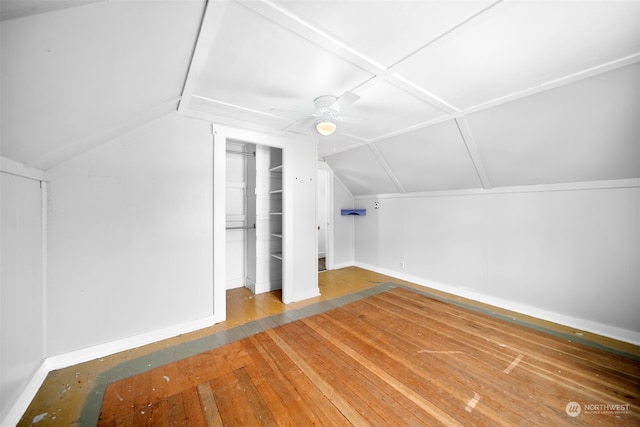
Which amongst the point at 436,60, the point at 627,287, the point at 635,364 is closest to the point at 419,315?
the point at 635,364

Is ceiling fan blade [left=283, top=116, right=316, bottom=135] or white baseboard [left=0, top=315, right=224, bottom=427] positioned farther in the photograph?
ceiling fan blade [left=283, top=116, right=316, bottom=135]

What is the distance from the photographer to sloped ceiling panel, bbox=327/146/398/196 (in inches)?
162

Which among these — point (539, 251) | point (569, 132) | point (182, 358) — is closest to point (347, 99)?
point (569, 132)

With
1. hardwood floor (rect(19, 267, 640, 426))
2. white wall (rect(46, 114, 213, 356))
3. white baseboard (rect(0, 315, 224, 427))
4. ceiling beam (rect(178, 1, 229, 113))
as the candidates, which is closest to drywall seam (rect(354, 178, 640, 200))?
hardwood floor (rect(19, 267, 640, 426))

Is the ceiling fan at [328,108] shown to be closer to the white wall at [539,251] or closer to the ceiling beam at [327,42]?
the ceiling beam at [327,42]

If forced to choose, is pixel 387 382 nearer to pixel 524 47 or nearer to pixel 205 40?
pixel 524 47

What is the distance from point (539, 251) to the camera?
9.61 ft

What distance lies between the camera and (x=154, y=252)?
7.91 ft

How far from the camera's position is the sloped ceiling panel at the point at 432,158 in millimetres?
2963

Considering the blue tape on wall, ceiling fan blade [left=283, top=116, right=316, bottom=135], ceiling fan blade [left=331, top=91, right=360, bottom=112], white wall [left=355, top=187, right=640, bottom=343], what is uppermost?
ceiling fan blade [left=283, top=116, right=316, bottom=135]

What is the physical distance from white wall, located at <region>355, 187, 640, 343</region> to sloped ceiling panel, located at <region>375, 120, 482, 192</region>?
0.33 m

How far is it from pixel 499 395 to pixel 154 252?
131 inches

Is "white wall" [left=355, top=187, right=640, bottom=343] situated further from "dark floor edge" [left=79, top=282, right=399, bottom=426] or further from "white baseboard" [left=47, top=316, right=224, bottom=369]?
"white baseboard" [left=47, top=316, right=224, bottom=369]

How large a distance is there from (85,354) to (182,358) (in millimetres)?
875
